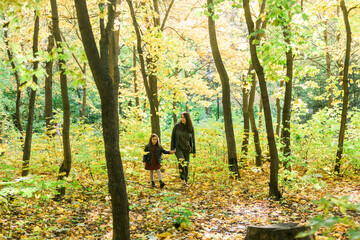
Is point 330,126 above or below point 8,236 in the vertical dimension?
above

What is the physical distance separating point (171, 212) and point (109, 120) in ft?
9.32

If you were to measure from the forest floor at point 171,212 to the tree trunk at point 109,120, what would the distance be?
1036mm

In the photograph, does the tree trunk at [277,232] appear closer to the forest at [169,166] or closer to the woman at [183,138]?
the forest at [169,166]

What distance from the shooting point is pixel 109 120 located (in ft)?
13.0

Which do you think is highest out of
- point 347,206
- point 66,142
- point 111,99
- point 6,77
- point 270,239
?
point 6,77

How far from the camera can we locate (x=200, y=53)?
1655 centimetres

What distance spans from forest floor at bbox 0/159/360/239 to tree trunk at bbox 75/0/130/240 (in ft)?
3.40

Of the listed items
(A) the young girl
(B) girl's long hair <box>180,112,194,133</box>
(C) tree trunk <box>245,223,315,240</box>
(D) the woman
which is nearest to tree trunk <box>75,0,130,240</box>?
(C) tree trunk <box>245,223,315,240</box>

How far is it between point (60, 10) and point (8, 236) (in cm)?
1225

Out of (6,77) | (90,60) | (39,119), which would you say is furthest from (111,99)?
(39,119)

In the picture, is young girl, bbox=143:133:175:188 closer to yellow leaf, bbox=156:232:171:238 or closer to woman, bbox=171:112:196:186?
woman, bbox=171:112:196:186

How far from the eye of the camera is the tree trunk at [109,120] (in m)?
3.86

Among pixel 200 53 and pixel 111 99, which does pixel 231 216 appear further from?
pixel 200 53

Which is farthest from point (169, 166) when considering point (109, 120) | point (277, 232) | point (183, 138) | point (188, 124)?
point (277, 232)
